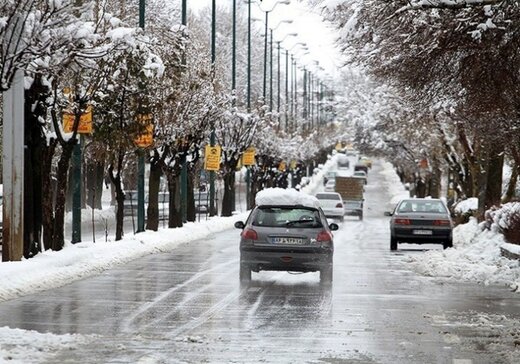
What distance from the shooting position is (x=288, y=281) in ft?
70.2

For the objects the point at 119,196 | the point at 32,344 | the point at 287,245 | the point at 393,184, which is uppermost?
the point at 393,184

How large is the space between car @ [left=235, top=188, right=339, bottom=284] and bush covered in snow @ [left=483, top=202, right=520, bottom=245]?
7842 millimetres

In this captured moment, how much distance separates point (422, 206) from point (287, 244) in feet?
48.7

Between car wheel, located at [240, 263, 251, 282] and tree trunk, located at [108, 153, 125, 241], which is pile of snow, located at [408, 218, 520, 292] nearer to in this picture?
car wheel, located at [240, 263, 251, 282]

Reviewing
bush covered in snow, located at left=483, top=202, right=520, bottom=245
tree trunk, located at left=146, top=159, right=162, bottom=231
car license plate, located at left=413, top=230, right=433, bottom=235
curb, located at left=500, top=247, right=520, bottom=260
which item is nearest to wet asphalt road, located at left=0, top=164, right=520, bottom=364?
curb, located at left=500, top=247, right=520, bottom=260

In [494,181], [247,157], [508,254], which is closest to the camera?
[508,254]

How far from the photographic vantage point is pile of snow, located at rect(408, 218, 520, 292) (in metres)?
22.5

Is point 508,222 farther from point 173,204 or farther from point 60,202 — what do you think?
point 173,204

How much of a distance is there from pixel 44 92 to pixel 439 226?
44.9ft

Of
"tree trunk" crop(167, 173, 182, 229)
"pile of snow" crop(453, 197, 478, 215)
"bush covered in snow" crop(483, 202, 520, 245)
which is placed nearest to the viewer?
"bush covered in snow" crop(483, 202, 520, 245)

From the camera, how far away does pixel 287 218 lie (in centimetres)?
2106

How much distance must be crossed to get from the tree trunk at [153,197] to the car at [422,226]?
355 inches

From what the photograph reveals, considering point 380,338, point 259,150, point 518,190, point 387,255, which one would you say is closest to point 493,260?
point 387,255

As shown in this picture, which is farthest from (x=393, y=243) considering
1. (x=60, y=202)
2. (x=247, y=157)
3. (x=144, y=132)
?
(x=247, y=157)
